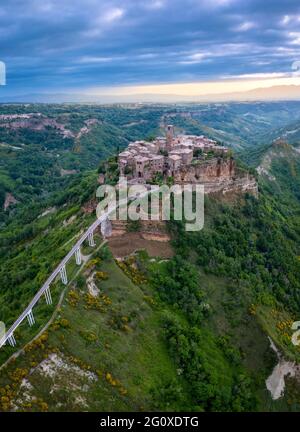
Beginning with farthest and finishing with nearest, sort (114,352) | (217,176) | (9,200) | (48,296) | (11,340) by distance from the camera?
1. (9,200)
2. (217,176)
3. (48,296)
4. (114,352)
5. (11,340)

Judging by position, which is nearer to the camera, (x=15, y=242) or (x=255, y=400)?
(x=255, y=400)

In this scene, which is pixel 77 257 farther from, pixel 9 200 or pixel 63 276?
pixel 9 200

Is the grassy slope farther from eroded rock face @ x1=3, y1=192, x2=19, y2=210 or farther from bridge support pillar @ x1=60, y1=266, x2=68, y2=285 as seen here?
eroded rock face @ x1=3, y1=192, x2=19, y2=210

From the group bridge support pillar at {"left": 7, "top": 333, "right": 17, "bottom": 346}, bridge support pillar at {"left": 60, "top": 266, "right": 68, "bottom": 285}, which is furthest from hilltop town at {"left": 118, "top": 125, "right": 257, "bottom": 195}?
bridge support pillar at {"left": 7, "top": 333, "right": 17, "bottom": 346}

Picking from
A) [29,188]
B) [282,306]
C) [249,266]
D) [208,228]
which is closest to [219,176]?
[208,228]

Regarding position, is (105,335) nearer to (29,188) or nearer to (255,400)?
(255,400)

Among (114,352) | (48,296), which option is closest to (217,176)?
(48,296)

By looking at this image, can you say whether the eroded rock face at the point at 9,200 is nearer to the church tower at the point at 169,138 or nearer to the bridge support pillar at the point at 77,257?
the church tower at the point at 169,138

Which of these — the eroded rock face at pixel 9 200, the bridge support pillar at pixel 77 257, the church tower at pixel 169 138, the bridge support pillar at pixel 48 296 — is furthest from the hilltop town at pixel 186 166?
the eroded rock face at pixel 9 200
